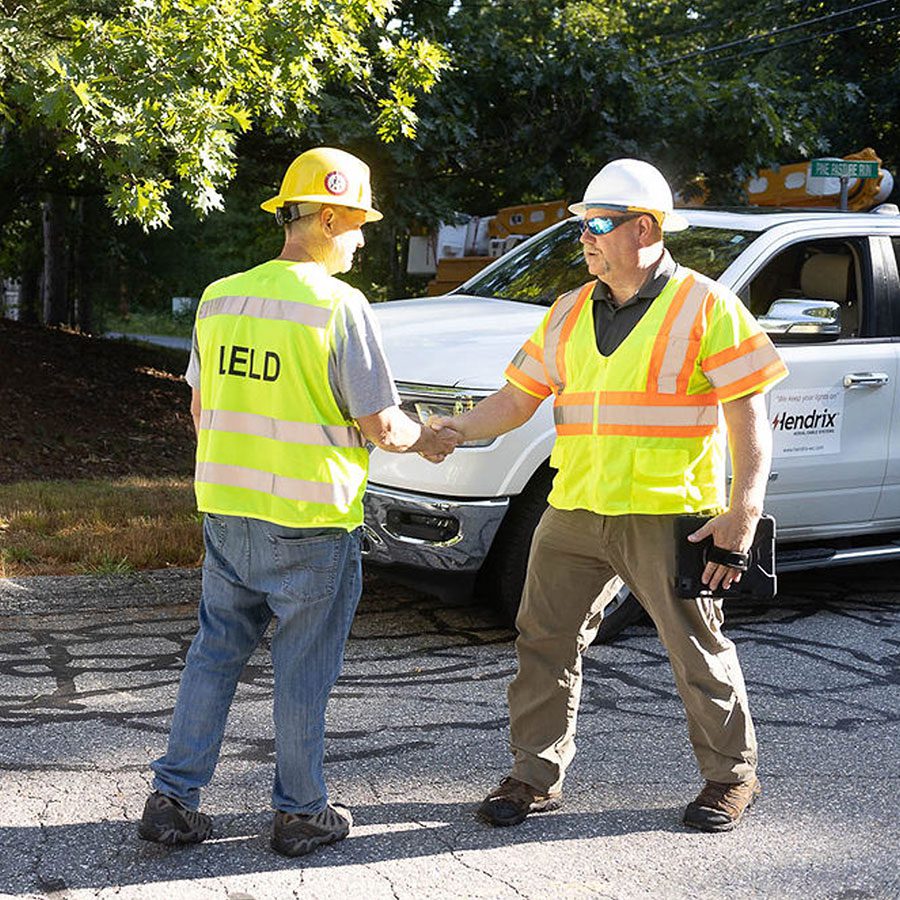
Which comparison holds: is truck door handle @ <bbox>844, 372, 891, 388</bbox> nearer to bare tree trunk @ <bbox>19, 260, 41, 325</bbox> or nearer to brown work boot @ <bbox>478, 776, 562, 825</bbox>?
brown work boot @ <bbox>478, 776, 562, 825</bbox>

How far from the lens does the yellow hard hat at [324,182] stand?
3617 mm

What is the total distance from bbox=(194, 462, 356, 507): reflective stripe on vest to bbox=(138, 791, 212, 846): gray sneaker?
861 millimetres

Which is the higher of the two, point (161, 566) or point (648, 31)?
point (648, 31)

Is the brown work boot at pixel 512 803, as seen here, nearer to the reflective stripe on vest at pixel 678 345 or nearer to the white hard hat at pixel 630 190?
the reflective stripe on vest at pixel 678 345

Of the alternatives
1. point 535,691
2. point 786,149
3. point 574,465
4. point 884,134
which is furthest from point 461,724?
point 884,134

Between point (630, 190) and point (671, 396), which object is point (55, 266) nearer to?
point (630, 190)

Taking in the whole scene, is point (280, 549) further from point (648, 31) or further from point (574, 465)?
point (648, 31)

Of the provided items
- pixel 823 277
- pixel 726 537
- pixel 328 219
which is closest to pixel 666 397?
pixel 726 537

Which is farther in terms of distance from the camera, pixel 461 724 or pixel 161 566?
pixel 161 566

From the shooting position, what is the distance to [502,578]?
5918mm

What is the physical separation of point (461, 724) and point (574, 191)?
9.25m

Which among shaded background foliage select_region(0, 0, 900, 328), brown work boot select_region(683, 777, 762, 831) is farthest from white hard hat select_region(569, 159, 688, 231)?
shaded background foliage select_region(0, 0, 900, 328)

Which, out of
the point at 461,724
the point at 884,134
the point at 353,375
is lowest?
the point at 461,724

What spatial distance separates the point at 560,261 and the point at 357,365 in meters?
3.65
